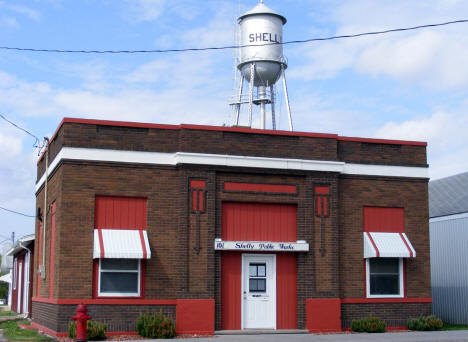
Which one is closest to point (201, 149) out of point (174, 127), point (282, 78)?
point (174, 127)

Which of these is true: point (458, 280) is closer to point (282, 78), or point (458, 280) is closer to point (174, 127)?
point (282, 78)

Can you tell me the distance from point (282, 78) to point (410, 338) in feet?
47.4

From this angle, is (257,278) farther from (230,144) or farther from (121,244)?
(121,244)

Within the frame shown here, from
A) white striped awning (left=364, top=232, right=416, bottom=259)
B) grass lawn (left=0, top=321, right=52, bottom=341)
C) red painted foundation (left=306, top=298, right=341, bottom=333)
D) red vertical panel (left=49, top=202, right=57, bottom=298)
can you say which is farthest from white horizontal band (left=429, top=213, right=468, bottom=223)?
grass lawn (left=0, top=321, right=52, bottom=341)

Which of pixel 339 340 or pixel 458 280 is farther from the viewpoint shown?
pixel 458 280

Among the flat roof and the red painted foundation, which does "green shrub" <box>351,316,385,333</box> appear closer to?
the red painted foundation

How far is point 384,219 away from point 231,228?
5.27m

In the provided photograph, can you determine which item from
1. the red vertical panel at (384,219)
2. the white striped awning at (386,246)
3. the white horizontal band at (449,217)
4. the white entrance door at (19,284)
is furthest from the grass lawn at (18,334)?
the white horizontal band at (449,217)

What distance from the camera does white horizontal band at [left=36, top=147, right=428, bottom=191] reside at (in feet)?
67.7

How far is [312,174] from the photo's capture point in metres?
22.4

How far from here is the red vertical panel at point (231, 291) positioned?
70.0 ft

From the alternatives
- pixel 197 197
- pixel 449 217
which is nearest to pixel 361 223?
pixel 197 197

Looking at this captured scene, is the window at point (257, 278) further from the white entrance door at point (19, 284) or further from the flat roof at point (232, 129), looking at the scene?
the white entrance door at point (19, 284)

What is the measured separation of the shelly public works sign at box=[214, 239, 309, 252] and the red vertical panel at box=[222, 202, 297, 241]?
33cm
